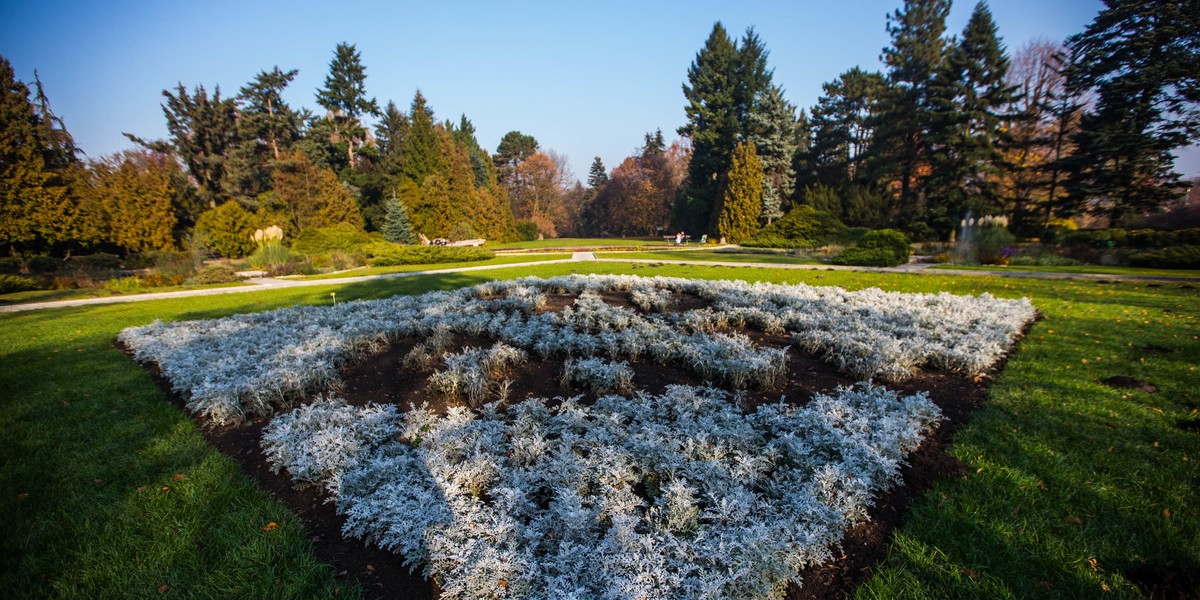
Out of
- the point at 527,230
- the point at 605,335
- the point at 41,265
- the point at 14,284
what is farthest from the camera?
the point at 527,230

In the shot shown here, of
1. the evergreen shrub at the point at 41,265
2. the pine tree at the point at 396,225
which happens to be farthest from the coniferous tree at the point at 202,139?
the evergreen shrub at the point at 41,265

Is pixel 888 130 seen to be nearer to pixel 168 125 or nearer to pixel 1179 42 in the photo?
pixel 1179 42

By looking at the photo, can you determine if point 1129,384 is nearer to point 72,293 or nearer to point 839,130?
point 72,293

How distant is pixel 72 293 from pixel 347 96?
3315cm

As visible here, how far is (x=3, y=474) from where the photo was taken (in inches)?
120

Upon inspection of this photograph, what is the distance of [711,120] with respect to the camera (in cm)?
3772

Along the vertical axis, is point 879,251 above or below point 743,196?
below

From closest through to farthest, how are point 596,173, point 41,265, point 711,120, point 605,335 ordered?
point 605,335 → point 41,265 → point 711,120 → point 596,173

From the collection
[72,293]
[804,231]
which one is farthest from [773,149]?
[72,293]

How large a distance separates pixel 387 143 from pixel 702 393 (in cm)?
4793

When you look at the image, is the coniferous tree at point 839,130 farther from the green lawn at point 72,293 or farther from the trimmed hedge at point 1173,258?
the green lawn at point 72,293

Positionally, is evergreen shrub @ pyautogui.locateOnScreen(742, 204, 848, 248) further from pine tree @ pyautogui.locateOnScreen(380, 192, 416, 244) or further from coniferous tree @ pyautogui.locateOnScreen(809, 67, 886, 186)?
pine tree @ pyautogui.locateOnScreen(380, 192, 416, 244)

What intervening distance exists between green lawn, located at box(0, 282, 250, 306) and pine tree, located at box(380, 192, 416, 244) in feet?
59.8

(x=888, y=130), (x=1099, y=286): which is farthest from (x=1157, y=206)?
(x=1099, y=286)
